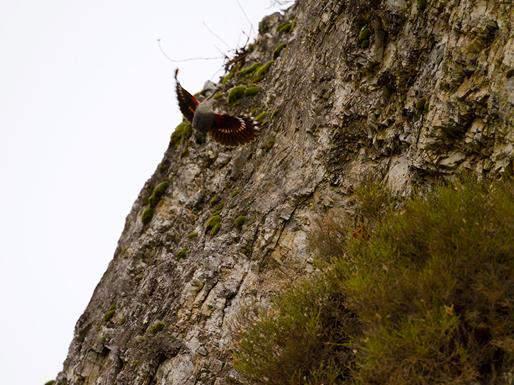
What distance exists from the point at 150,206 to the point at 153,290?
10.3 ft

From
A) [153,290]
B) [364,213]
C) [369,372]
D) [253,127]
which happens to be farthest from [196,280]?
[369,372]

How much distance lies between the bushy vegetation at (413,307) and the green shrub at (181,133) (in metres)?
8.98

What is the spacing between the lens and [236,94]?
14.5 m

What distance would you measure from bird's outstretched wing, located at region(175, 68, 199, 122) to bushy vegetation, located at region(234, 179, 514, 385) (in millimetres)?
6105

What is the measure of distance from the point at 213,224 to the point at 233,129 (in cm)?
202

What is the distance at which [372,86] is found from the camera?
935 centimetres

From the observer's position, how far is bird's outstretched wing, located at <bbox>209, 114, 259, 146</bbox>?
36.0ft

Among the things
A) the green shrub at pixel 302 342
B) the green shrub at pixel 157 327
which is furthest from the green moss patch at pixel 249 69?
the green shrub at pixel 302 342

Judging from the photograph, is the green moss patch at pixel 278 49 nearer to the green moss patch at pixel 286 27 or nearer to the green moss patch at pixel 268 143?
the green moss patch at pixel 286 27

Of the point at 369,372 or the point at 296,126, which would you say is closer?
the point at 369,372

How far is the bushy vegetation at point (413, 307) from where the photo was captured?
5.02 metres

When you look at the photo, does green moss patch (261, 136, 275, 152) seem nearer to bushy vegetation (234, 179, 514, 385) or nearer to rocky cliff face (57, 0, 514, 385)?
rocky cliff face (57, 0, 514, 385)

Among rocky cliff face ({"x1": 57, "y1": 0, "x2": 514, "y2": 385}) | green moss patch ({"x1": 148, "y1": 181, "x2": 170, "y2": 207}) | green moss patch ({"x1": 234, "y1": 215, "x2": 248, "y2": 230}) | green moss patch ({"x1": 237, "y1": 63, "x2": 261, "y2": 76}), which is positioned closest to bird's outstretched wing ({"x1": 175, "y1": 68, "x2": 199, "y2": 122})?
rocky cliff face ({"x1": 57, "y1": 0, "x2": 514, "y2": 385})

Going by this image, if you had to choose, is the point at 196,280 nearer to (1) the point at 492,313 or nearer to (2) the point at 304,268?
(2) the point at 304,268
